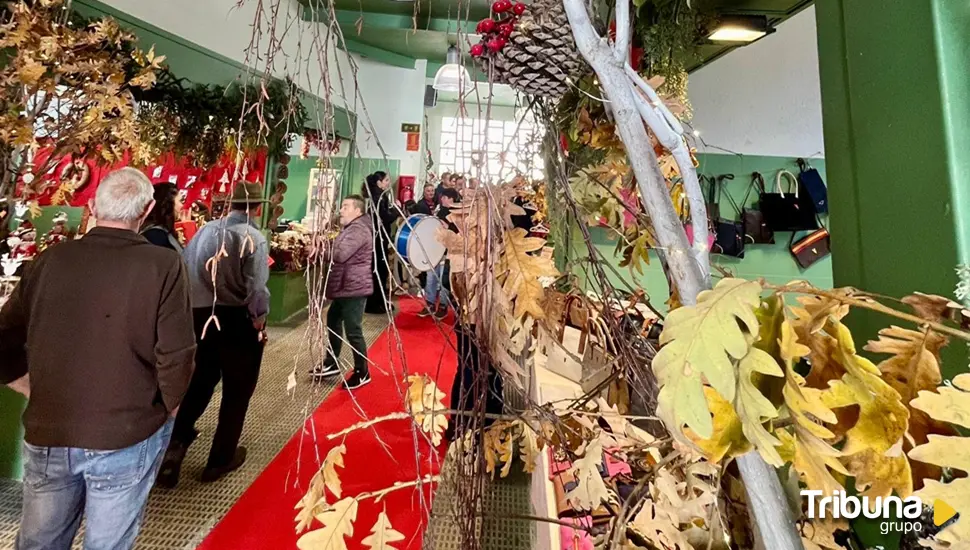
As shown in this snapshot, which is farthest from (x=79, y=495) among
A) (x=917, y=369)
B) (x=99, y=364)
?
(x=917, y=369)

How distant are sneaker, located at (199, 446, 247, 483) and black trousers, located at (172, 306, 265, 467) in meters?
0.02

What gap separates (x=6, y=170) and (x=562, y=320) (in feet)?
8.11

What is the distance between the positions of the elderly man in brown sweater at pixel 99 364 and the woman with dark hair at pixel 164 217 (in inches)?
23.4

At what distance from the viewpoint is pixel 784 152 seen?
3.53 m

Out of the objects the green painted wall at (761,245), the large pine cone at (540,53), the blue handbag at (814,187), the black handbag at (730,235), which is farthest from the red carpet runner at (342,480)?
the blue handbag at (814,187)

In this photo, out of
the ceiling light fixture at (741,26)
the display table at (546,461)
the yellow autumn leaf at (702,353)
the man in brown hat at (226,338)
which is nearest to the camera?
the yellow autumn leaf at (702,353)

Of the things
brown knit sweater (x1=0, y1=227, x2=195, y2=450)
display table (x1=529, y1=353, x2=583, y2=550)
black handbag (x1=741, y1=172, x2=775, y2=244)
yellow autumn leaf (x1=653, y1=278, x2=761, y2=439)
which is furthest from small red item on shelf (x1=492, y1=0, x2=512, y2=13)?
black handbag (x1=741, y1=172, x2=775, y2=244)

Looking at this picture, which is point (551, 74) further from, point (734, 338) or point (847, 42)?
point (847, 42)

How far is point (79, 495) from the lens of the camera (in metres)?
1.42

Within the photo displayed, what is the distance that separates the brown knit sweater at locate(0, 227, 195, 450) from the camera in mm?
1345

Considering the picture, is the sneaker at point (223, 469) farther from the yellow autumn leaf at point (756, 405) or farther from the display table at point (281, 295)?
the yellow autumn leaf at point (756, 405)

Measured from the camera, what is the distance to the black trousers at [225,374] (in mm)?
2301

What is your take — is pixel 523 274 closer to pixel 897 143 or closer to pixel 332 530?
pixel 332 530

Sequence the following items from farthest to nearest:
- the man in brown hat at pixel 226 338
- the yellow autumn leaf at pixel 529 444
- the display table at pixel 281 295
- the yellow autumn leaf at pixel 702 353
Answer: the display table at pixel 281 295 < the man in brown hat at pixel 226 338 < the yellow autumn leaf at pixel 529 444 < the yellow autumn leaf at pixel 702 353
